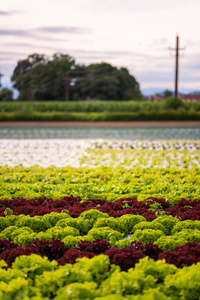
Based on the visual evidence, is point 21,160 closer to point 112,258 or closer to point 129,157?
point 129,157

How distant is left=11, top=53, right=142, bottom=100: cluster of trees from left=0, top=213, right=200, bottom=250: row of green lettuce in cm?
5743

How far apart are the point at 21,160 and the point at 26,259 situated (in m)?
8.24

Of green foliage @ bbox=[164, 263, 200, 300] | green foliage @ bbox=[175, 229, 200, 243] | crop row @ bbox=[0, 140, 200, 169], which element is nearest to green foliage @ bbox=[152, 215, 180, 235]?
green foliage @ bbox=[175, 229, 200, 243]

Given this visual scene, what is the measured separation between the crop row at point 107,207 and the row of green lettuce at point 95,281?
184cm

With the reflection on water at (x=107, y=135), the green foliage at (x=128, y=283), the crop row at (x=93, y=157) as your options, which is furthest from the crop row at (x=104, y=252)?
the reflection on water at (x=107, y=135)

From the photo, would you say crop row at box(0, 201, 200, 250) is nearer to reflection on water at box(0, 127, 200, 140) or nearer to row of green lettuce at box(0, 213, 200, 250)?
row of green lettuce at box(0, 213, 200, 250)

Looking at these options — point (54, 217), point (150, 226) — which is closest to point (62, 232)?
point (54, 217)

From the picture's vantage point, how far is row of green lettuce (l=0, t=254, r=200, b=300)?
3.16 metres

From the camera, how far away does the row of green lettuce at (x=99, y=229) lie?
4.50 meters

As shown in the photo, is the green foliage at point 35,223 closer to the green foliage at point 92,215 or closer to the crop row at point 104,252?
the green foliage at point 92,215

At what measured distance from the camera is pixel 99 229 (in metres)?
4.83

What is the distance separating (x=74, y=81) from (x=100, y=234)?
60640mm

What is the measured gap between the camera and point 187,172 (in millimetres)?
9203

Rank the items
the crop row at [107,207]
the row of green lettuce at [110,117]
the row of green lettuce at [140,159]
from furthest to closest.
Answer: the row of green lettuce at [110,117] < the row of green lettuce at [140,159] < the crop row at [107,207]
